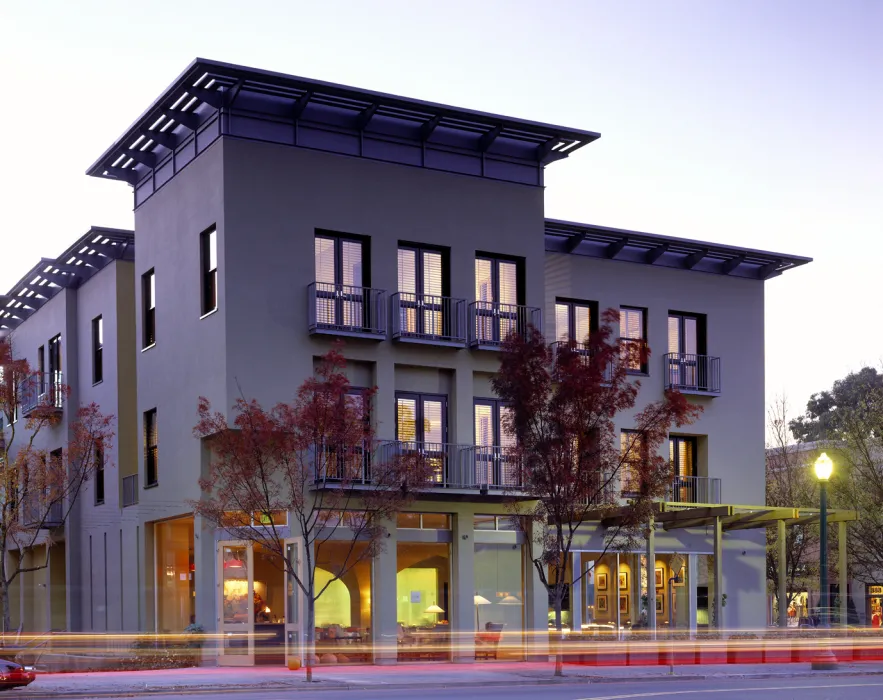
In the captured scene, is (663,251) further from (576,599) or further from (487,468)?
(576,599)

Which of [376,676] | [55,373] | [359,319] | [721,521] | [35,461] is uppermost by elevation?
[359,319]

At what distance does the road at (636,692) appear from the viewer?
22.9 metres

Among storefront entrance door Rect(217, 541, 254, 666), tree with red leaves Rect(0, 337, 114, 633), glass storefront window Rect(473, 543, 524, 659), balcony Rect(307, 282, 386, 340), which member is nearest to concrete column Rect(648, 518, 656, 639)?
glass storefront window Rect(473, 543, 524, 659)

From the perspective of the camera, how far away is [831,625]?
3638 centimetres

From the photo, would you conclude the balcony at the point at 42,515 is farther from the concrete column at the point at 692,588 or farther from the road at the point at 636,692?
the concrete column at the point at 692,588

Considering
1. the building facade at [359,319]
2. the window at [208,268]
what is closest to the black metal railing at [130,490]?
the building facade at [359,319]

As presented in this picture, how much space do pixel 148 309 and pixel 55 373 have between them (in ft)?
27.4

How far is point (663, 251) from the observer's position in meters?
39.5

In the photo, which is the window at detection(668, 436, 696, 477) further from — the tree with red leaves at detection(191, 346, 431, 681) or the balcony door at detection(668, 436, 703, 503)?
the tree with red leaves at detection(191, 346, 431, 681)

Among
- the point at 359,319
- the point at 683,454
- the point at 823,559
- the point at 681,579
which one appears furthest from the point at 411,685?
the point at 683,454

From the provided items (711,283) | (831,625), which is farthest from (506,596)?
(711,283)

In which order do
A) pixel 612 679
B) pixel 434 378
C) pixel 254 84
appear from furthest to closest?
1. pixel 434 378
2. pixel 254 84
3. pixel 612 679

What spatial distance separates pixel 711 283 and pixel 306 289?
601 inches

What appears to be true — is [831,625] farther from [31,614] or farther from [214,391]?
[31,614]
